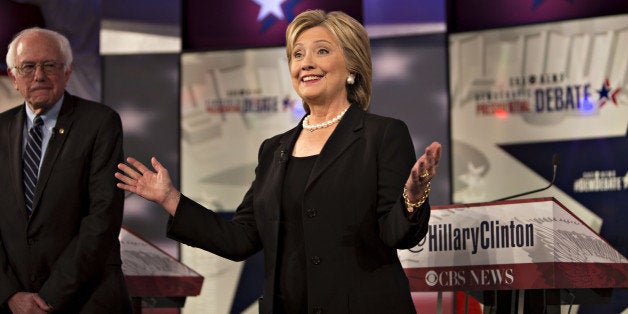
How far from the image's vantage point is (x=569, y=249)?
3.02 meters

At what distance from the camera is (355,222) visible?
231 centimetres

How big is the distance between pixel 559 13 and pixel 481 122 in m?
0.98

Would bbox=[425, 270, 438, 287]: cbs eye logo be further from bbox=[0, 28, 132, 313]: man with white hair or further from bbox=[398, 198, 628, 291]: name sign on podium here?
bbox=[0, 28, 132, 313]: man with white hair

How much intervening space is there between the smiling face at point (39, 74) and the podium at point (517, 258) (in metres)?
1.43

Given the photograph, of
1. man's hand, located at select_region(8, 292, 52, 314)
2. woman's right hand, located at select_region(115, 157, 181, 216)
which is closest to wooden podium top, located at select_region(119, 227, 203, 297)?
man's hand, located at select_region(8, 292, 52, 314)

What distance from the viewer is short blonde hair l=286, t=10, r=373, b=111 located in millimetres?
2529

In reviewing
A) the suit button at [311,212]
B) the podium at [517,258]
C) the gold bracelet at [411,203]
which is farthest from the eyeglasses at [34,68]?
the gold bracelet at [411,203]

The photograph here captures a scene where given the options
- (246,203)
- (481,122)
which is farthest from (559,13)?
(246,203)

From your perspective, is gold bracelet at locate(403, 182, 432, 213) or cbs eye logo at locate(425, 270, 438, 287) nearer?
gold bracelet at locate(403, 182, 432, 213)

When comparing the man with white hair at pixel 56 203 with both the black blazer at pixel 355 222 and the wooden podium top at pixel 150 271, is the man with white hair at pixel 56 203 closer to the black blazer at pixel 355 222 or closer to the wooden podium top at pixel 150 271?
the black blazer at pixel 355 222

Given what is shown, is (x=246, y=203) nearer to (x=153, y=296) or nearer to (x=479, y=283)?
(x=479, y=283)

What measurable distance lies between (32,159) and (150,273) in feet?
4.10

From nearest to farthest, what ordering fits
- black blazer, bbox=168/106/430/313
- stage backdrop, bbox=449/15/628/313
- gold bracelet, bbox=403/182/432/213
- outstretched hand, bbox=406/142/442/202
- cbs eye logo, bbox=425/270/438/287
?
outstretched hand, bbox=406/142/442/202 → gold bracelet, bbox=403/182/432/213 → black blazer, bbox=168/106/430/313 → cbs eye logo, bbox=425/270/438/287 → stage backdrop, bbox=449/15/628/313

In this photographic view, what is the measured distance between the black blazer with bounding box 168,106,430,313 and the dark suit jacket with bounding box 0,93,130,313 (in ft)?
2.52
